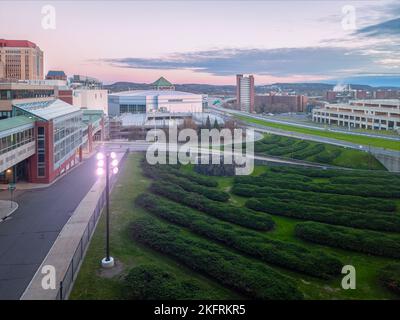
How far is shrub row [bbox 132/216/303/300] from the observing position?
500 inches

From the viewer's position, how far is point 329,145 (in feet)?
150

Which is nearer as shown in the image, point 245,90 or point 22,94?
point 22,94

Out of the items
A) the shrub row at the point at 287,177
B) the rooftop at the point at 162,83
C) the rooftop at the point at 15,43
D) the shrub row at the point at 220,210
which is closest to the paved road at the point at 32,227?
the shrub row at the point at 220,210

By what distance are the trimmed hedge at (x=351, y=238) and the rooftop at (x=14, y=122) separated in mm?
17691

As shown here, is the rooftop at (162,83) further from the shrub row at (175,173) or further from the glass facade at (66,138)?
the shrub row at (175,173)

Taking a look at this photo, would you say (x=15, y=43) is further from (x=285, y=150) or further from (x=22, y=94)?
(x=285, y=150)

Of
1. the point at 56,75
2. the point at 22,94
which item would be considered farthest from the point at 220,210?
the point at 56,75

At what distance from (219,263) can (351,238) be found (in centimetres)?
705

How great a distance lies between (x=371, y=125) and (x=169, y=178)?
56.2 metres

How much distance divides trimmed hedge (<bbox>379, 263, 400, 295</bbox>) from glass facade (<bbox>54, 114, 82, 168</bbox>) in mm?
23828

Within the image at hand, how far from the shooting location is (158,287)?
479 inches

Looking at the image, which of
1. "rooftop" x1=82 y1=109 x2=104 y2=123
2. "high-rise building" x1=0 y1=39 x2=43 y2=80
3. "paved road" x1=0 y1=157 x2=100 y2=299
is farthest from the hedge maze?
"high-rise building" x1=0 y1=39 x2=43 y2=80
